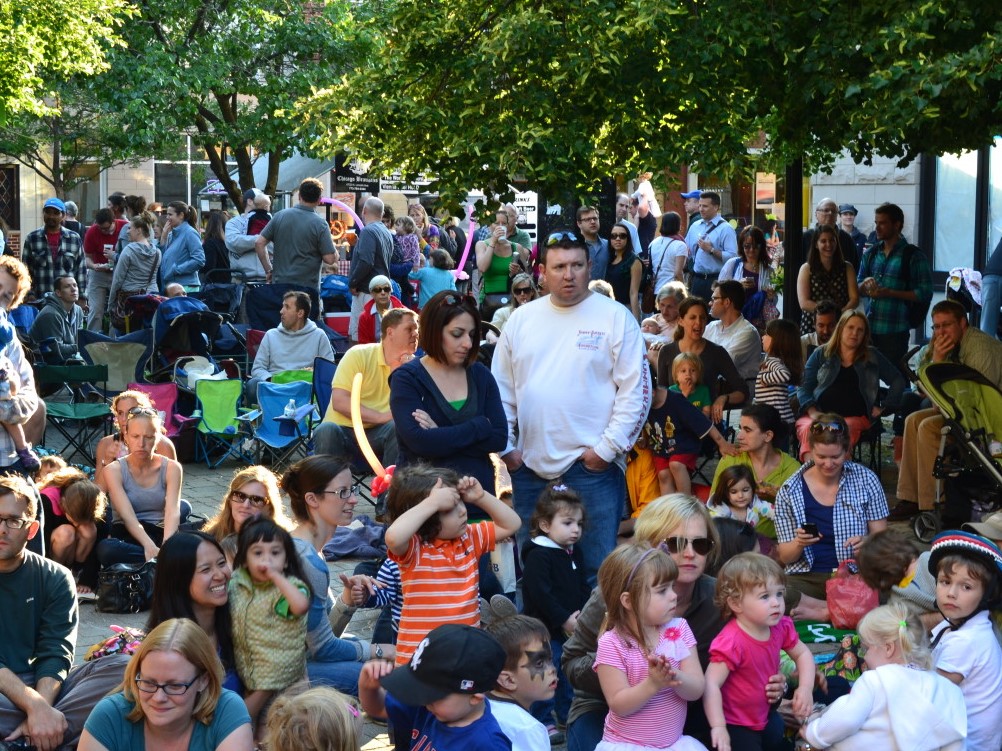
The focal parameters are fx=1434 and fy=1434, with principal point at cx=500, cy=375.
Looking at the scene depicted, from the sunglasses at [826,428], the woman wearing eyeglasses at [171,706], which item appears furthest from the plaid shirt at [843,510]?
the woman wearing eyeglasses at [171,706]

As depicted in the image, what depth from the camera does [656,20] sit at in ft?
27.2

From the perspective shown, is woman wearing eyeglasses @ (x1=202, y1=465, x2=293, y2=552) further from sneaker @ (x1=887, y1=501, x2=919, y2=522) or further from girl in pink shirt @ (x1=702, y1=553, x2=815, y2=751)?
sneaker @ (x1=887, y1=501, x2=919, y2=522)

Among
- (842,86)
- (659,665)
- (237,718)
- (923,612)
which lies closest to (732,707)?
(659,665)

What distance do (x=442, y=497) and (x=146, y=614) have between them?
3313mm

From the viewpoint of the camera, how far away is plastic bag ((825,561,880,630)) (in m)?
Answer: 7.23

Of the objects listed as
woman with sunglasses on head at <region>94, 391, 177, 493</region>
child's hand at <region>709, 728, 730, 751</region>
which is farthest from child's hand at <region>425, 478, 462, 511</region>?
woman with sunglasses on head at <region>94, 391, 177, 493</region>

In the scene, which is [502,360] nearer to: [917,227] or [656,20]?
[656,20]

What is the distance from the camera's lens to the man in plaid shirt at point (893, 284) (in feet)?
38.8

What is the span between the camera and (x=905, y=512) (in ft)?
31.8

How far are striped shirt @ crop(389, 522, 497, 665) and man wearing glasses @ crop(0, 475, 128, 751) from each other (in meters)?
1.11

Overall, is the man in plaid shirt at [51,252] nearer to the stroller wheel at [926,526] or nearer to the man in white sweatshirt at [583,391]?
the stroller wheel at [926,526]

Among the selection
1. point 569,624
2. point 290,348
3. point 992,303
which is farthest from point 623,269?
point 569,624

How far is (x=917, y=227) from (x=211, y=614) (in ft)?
47.6

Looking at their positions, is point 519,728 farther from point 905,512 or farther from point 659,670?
point 905,512
